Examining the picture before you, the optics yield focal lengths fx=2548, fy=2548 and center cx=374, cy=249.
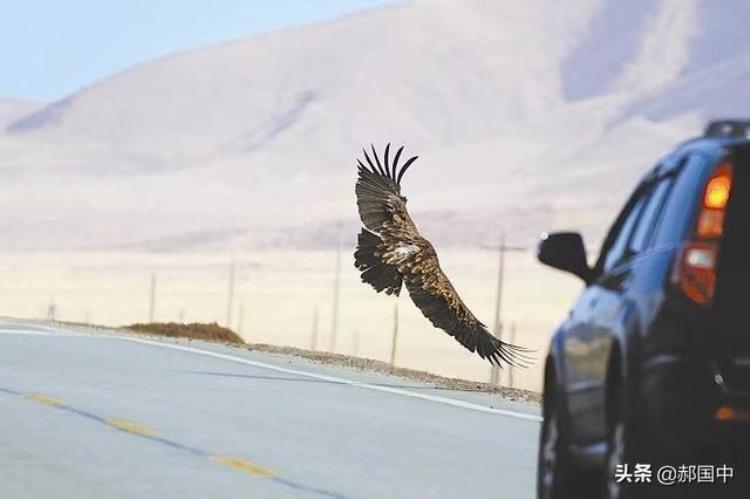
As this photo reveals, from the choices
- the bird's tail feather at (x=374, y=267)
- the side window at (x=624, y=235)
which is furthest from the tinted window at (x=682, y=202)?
the bird's tail feather at (x=374, y=267)

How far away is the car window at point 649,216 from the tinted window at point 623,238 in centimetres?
10

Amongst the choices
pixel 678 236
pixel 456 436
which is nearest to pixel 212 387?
pixel 456 436

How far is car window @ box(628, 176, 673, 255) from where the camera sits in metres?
9.88

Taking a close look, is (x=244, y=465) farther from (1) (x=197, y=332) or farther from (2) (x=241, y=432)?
(1) (x=197, y=332)

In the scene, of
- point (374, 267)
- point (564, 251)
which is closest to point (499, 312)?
point (374, 267)

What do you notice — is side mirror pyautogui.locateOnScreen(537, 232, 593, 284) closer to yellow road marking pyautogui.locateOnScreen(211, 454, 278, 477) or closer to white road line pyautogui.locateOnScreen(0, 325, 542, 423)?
yellow road marking pyautogui.locateOnScreen(211, 454, 278, 477)

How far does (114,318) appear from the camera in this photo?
120 m

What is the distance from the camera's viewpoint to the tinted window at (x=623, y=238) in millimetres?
10516

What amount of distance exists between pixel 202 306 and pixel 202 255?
167 feet

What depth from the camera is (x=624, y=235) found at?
35.2 ft

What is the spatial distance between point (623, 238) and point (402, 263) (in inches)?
662

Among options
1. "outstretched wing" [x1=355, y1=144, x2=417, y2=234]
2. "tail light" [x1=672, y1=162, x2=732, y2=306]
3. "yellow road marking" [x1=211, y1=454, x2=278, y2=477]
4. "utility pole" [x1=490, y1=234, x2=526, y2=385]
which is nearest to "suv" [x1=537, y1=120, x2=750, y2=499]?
"tail light" [x1=672, y1=162, x2=732, y2=306]

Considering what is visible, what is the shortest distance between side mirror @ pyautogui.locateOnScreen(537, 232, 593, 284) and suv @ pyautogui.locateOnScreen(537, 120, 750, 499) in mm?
356

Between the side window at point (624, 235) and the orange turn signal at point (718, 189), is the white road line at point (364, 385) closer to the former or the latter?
the side window at point (624, 235)
